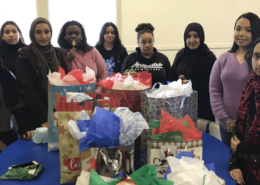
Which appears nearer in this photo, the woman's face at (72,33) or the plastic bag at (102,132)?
the plastic bag at (102,132)

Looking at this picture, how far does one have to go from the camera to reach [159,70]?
231 cm

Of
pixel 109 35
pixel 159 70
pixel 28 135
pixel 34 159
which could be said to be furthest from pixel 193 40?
pixel 34 159

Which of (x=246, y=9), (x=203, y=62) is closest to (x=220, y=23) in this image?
(x=246, y=9)

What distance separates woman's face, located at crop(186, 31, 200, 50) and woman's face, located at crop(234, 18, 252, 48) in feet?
2.02

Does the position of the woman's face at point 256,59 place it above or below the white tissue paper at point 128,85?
above

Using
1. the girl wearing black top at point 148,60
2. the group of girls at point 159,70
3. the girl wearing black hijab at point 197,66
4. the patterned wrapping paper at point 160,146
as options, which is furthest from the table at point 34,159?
the girl wearing black hijab at point 197,66

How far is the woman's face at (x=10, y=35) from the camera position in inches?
100.0

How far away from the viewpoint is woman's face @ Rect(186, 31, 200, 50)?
2285 mm

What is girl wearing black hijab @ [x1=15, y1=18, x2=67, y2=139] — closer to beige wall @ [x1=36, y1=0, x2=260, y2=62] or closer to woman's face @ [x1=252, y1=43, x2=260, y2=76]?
woman's face @ [x1=252, y1=43, x2=260, y2=76]

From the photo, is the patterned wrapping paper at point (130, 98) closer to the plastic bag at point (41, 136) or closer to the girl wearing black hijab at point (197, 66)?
the plastic bag at point (41, 136)

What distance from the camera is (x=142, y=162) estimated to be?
1018 millimetres

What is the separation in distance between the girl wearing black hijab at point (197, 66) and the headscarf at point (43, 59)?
3.52 feet

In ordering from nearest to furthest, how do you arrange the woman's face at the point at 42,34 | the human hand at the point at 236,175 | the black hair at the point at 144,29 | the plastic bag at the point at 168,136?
the plastic bag at the point at 168,136 < the human hand at the point at 236,175 < the woman's face at the point at 42,34 < the black hair at the point at 144,29

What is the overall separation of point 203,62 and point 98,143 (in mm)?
1723
